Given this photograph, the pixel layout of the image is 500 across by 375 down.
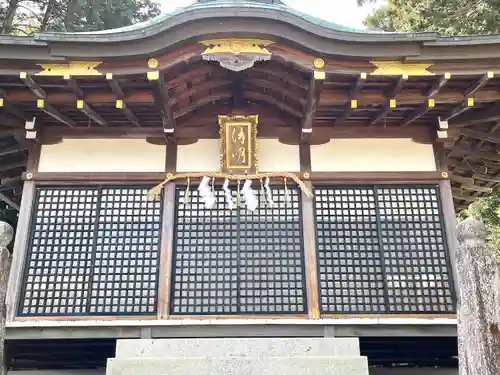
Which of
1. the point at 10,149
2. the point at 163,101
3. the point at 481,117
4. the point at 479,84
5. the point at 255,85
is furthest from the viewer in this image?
the point at 10,149

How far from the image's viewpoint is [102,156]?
7.71m

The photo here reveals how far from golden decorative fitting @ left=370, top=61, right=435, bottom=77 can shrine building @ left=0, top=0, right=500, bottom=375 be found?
0.07 ft

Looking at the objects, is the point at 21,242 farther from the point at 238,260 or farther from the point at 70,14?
the point at 70,14

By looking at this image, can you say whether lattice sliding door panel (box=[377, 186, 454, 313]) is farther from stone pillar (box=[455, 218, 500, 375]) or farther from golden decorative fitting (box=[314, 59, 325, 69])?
stone pillar (box=[455, 218, 500, 375])

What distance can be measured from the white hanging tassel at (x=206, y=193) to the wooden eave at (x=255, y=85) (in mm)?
916

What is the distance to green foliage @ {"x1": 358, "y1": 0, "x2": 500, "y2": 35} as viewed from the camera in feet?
42.0

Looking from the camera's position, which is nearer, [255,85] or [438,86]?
[438,86]

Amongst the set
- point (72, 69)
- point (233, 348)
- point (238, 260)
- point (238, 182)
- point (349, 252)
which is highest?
point (72, 69)

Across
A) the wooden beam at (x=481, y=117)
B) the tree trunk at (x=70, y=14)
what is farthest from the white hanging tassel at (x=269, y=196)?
the tree trunk at (x=70, y=14)

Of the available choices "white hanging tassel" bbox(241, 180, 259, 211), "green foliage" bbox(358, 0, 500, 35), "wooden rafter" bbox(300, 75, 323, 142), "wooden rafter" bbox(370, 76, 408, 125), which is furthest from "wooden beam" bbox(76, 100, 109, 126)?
"green foliage" bbox(358, 0, 500, 35)

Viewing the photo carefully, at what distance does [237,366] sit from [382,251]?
3501mm

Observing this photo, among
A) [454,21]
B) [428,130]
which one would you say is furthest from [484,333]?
[454,21]

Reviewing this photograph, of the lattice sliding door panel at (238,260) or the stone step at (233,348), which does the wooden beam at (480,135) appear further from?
the stone step at (233,348)

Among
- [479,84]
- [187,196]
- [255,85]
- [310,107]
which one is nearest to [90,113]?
[187,196]
